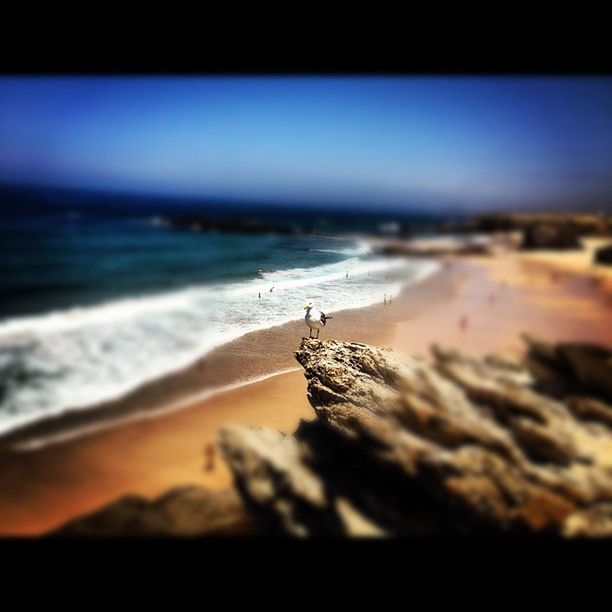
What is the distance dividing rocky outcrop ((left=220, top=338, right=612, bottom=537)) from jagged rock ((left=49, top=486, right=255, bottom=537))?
97 mm

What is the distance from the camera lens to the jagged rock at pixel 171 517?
190cm

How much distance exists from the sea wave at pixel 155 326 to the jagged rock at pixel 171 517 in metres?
0.59

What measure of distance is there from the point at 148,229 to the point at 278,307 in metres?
1.16

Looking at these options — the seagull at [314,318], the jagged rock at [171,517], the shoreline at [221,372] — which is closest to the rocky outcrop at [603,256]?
the shoreline at [221,372]

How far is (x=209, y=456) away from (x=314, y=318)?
0.94m

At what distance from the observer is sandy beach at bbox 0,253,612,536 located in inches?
80.6

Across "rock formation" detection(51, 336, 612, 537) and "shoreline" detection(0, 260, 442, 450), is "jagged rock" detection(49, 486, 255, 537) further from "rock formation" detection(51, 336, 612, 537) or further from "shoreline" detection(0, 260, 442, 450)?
"shoreline" detection(0, 260, 442, 450)

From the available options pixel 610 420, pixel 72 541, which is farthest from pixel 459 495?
pixel 72 541

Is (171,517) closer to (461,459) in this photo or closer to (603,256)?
(461,459)

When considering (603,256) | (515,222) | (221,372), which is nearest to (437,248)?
(515,222)

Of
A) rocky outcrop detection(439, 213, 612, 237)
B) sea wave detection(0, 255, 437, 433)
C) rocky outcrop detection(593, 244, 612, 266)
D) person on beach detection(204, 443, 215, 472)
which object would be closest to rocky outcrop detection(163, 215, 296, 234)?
sea wave detection(0, 255, 437, 433)

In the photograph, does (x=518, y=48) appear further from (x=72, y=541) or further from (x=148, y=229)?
(x=72, y=541)

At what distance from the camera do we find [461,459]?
1979mm

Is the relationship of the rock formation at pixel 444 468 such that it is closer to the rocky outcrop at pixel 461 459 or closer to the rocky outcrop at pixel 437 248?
the rocky outcrop at pixel 461 459
